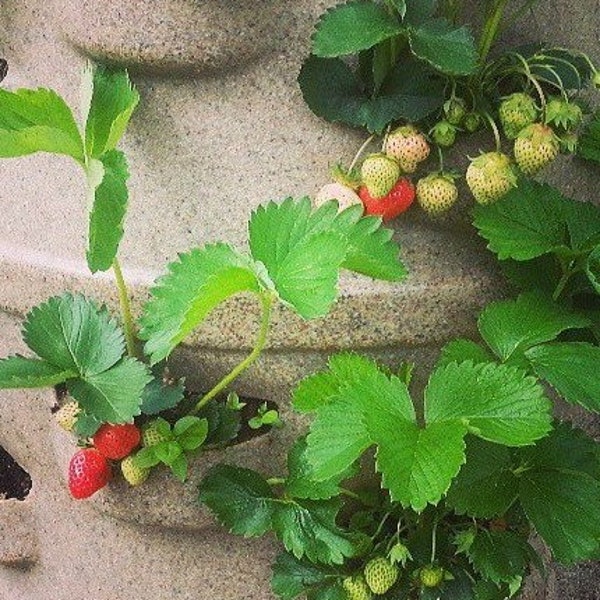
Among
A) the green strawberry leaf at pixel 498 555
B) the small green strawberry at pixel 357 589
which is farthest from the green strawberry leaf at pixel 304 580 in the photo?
the green strawberry leaf at pixel 498 555

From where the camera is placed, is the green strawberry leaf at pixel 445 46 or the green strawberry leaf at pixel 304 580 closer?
the green strawberry leaf at pixel 445 46

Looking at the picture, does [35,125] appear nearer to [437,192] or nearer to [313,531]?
[437,192]

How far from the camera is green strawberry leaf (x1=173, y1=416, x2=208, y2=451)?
37.1 inches

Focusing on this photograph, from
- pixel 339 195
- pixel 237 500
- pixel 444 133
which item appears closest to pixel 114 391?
pixel 237 500

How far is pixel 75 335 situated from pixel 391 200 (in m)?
0.33

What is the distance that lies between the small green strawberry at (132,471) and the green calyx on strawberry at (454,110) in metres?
0.44

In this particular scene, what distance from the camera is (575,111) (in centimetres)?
87

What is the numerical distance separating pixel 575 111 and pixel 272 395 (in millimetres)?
407

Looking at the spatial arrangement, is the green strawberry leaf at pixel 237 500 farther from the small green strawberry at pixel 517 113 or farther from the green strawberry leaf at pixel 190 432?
the small green strawberry at pixel 517 113

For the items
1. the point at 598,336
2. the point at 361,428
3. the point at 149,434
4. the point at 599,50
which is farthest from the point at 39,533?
the point at 599,50

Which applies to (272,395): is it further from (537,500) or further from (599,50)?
(599,50)

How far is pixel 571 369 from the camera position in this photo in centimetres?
89

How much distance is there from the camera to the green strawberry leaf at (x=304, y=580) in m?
0.98

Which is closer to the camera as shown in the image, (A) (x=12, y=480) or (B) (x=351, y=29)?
(B) (x=351, y=29)
